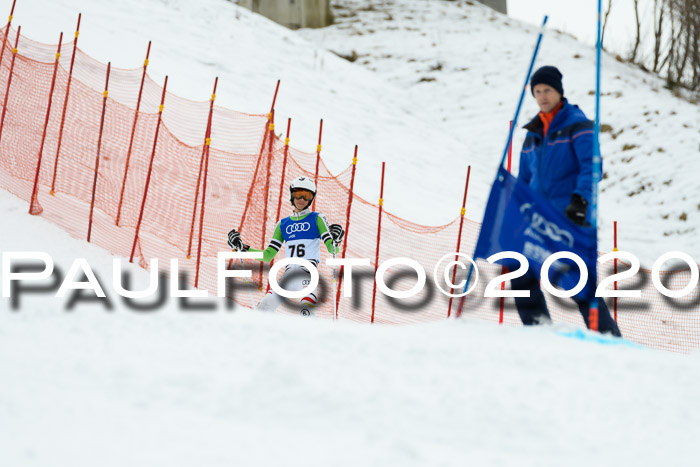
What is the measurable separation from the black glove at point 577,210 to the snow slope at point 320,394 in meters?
0.74

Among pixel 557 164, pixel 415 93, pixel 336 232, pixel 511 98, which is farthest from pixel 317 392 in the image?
pixel 415 93

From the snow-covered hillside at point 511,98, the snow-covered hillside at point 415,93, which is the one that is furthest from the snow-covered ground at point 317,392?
the snow-covered hillside at point 511,98

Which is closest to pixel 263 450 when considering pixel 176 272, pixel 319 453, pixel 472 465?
pixel 319 453

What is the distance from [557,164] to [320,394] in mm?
2418

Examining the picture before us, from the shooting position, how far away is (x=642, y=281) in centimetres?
920

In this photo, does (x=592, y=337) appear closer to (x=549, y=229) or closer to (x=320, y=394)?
(x=549, y=229)

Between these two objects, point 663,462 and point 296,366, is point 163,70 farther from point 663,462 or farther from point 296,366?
point 663,462

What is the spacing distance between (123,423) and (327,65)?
53.7ft

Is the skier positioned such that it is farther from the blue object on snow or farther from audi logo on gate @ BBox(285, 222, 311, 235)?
the blue object on snow

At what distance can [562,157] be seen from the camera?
14.3ft

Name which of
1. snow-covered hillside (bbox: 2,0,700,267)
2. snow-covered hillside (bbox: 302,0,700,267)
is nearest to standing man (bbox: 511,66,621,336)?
snow-covered hillside (bbox: 2,0,700,267)

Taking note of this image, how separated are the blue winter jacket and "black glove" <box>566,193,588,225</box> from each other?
47mm

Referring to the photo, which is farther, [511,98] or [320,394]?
[511,98]

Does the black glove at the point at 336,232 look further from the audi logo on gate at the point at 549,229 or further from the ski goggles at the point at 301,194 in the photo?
the audi logo on gate at the point at 549,229
